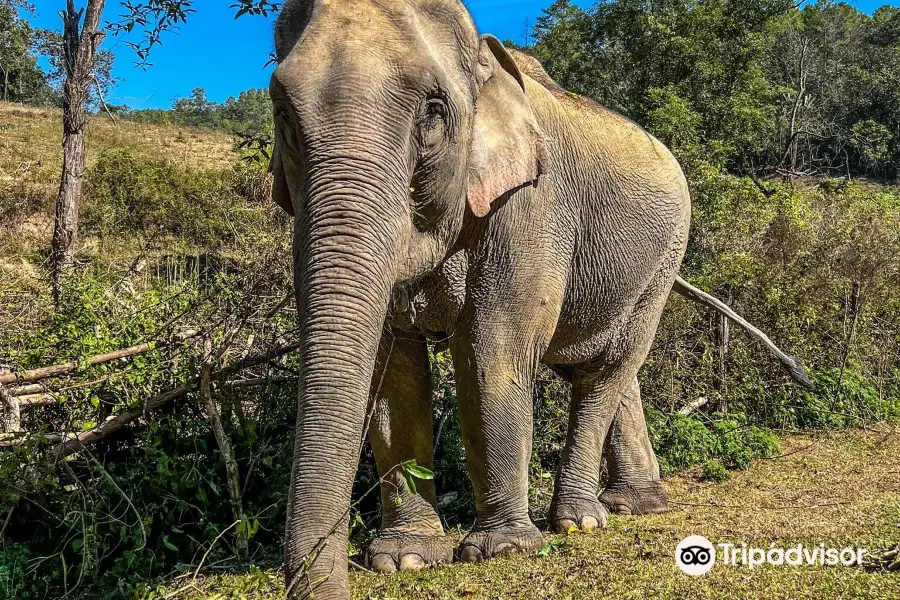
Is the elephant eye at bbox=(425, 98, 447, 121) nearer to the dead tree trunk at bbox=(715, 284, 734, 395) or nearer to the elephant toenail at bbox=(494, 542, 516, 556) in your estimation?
the elephant toenail at bbox=(494, 542, 516, 556)

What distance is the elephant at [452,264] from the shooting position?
3.50m

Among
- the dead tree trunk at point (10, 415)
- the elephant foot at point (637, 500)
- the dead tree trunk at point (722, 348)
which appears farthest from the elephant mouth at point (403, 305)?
the dead tree trunk at point (722, 348)

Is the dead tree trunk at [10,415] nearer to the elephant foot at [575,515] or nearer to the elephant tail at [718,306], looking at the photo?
the elephant foot at [575,515]

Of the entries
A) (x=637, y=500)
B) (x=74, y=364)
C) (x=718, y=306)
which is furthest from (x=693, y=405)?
(x=74, y=364)

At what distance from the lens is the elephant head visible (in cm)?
333

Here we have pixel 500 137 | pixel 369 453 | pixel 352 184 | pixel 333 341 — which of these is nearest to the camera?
pixel 333 341

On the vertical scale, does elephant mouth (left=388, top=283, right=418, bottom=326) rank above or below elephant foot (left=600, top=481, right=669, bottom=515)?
above

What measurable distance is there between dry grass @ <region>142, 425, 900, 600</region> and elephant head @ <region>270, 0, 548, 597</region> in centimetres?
83

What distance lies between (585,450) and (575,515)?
52cm

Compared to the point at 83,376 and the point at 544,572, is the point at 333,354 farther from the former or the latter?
the point at 83,376

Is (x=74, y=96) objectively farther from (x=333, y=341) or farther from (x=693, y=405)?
(x=333, y=341)

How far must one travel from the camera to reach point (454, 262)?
4.88m

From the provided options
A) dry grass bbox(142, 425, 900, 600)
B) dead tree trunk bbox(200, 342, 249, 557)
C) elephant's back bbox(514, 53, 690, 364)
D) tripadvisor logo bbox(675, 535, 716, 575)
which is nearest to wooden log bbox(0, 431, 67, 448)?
dead tree trunk bbox(200, 342, 249, 557)

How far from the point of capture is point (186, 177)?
24203 millimetres
